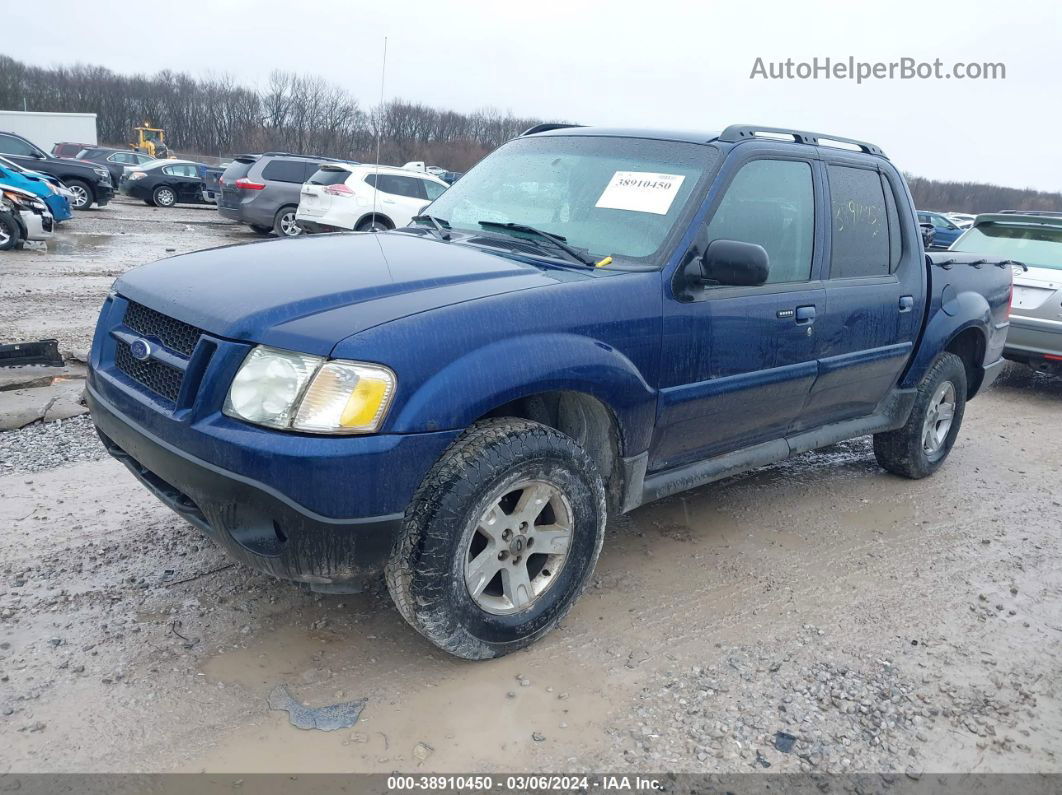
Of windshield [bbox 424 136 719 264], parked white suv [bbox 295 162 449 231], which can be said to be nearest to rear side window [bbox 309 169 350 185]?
parked white suv [bbox 295 162 449 231]

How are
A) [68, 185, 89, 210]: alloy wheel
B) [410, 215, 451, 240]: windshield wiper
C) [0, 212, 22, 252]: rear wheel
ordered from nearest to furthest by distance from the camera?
[410, 215, 451, 240]: windshield wiper, [0, 212, 22, 252]: rear wheel, [68, 185, 89, 210]: alloy wheel

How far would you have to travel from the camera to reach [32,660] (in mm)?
2730

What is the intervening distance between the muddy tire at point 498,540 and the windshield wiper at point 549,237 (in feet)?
2.53

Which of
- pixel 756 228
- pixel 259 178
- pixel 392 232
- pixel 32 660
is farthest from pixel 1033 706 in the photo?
pixel 259 178

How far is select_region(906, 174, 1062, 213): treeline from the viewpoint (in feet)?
185

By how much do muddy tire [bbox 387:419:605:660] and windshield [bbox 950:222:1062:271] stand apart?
22.9ft

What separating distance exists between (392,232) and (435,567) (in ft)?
5.92

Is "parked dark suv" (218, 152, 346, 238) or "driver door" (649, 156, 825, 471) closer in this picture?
"driver door" (649, 156, 825, 471)

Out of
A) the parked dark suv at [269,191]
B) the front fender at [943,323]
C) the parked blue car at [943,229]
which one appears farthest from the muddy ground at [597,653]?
the parked blue car at [943,229]

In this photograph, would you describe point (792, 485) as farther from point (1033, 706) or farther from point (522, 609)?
point (522, 609)

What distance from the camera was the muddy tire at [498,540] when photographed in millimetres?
2564

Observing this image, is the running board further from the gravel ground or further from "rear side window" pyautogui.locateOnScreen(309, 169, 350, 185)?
"rear side window" pyautogui.locateOnScreen(309, 169, 350, 185)

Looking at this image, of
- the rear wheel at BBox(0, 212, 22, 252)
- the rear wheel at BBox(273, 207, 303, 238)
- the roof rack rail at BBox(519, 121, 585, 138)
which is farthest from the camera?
the rear wheel at BBox(273, 207, 303, 238)

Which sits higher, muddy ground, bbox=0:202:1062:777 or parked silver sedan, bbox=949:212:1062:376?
parked silver sedan, bbox=949:212:1062:376
